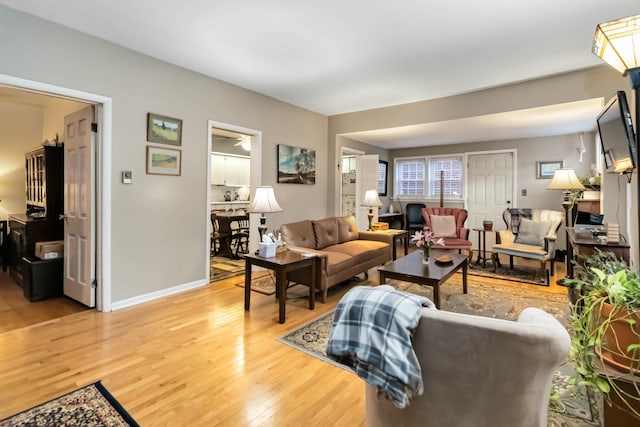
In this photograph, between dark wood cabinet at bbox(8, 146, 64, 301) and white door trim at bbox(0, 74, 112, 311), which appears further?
dark wood cabinet at bbox(8, 146, 64, 301)

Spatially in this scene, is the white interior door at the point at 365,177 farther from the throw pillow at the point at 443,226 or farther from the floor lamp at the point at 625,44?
the floor lamp at the point at 625,44

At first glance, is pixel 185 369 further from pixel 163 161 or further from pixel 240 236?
pixel 240 236

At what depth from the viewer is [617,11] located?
2557 millimetres

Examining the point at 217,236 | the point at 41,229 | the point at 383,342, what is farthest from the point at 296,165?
the point at 383,342

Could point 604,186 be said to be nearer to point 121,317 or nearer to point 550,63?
point 550,63

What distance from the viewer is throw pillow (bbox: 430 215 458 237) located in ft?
17.4

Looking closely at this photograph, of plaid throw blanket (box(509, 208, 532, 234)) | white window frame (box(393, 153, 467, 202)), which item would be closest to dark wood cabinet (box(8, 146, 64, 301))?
plaid throw blanket (box(509, 208, 532, 234))

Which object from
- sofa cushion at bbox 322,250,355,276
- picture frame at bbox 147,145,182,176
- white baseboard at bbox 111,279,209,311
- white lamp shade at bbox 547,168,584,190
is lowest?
white baseboard at bbox 111,279,209,311

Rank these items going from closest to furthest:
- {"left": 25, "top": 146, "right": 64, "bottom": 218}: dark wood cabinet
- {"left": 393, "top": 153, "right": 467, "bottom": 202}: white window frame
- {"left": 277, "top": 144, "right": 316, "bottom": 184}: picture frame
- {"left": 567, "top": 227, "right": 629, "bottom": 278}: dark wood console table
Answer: {"left": 567, "top": 227, "right": 629, "bottom": 278}: dark wood console table, {"left": 25, "top": 146, "right": 64, "bottom": 218}: dark wood cabinet, {"left": 277, "top": 144, "right": 316, "bottom": 184}: picture frame, {"left": 393, "top": 153, "right": 467, "bottom": 202}: white window frame

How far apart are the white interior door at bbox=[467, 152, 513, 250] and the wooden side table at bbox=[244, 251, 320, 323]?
4.68 m

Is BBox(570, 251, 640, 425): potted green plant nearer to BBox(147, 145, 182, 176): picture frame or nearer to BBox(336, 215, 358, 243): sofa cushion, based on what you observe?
BBox(336, 215, 358, 243): sofa cushion

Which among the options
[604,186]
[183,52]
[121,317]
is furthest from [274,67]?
[604,186]

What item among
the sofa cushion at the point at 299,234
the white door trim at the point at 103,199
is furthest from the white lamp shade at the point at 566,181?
the white door trim at the point at 103,199

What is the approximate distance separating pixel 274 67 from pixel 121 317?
3.08 m
